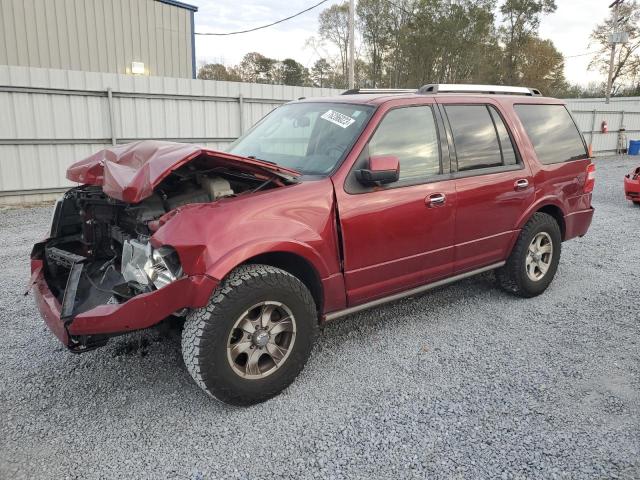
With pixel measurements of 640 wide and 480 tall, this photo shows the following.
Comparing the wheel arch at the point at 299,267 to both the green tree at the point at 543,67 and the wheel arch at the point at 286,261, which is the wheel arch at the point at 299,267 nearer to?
the wheel arch at the point at 286,261

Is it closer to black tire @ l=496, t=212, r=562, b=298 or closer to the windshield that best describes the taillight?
black tire @ l=496, t=212, r=562, b=298

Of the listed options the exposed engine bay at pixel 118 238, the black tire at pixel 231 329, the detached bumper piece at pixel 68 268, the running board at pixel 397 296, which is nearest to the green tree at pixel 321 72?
the running board at pixel 397 296

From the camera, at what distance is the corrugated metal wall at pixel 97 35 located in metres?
14.3

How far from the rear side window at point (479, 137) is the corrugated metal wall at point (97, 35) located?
14.9m

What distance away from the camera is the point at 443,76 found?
100 feet

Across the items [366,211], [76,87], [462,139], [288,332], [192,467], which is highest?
[76,87]

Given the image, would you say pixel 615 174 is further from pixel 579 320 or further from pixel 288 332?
pixel 288 332

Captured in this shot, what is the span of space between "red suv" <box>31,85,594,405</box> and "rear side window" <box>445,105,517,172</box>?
15 millimetres

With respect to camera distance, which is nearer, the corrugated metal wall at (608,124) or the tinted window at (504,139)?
the tinted window at (504,139)

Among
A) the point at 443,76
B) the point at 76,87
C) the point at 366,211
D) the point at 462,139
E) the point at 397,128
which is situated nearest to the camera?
the point at 366,211

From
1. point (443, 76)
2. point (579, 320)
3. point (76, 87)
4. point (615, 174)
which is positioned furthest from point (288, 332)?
point (443, 76)

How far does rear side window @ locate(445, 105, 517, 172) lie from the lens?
400 cm

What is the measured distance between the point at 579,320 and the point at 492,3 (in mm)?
35352

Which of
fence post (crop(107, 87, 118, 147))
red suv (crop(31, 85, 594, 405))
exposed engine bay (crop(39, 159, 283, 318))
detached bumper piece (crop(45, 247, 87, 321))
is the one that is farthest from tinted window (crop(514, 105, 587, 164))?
fence post (crop(107, 87, 118, 147))
